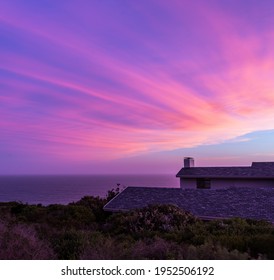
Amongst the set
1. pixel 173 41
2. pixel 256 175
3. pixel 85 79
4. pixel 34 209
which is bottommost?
pixel 34 209

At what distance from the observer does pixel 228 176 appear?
25.4 metres

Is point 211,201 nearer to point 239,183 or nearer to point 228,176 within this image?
point 228,176

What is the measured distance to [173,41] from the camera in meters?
15.4

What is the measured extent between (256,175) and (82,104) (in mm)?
12619

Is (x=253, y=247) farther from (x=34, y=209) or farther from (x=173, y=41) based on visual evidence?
(x=34, y=209)

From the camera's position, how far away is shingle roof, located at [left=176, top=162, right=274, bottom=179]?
24.5m

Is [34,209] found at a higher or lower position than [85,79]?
lower

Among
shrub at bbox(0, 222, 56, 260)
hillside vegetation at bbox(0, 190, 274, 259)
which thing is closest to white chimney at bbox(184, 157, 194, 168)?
hillside vegetation at bbox(0, 190, 274, 259)

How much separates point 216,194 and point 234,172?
5.45 metres

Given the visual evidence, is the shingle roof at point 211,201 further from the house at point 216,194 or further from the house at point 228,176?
the house at point 228,176

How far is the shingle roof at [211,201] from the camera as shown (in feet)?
57.5
